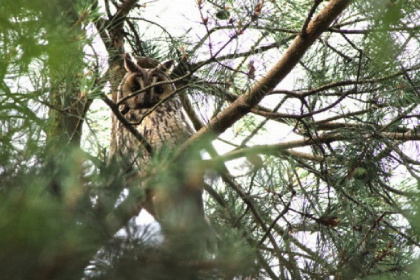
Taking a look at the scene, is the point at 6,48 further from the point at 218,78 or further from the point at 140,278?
the point at 218,78

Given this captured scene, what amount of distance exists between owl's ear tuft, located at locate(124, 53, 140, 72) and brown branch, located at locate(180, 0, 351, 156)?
1.06m

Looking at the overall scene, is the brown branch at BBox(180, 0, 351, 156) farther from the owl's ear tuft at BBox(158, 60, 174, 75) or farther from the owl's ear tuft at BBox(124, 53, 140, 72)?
the owl's ear tuft at BBox(124, 53, 140, 72)

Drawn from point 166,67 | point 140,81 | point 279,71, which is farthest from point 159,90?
point 279,71

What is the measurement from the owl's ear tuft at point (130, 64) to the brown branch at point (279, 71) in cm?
106

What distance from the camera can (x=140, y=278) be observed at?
689 millimetres

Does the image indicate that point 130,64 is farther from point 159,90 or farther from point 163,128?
point 163,128

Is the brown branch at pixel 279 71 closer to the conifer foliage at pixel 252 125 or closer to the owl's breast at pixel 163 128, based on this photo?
the conifer foliage at pixel 252 125

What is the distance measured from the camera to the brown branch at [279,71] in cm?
202

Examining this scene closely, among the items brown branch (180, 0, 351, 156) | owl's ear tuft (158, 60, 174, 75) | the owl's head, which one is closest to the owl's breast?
the owl's head

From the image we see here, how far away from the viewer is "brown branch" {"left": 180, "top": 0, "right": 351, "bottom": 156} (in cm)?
202

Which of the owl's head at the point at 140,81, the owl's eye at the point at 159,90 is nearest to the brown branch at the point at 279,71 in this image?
the owl's head at the point at 140,81

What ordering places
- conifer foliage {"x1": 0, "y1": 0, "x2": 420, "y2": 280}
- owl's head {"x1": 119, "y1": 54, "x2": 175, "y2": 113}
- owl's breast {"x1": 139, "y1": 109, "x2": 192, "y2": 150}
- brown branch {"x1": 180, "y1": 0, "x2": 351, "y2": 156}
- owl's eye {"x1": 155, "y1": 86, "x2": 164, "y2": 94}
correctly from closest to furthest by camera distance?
1. conifer foliage {"x1": 0, "y1": 0, "x2": 420, "y2": 280}
2. brown branch {"x1": 180, "y1": 0, "x2": 351, "y2": 156}
3. owl's breast {"x1": 139, "y1": 109, "x2": 192, "y2": 150}
4. owl's head {"x1": 119, "y1": 54, "x2": 175, "y2": 113}
5. owl's eye {"x1": 155, "y1": 86, "x2": 164, "y2": 94}

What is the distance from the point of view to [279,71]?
6.91 ft

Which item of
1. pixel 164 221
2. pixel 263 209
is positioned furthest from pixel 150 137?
pixel 164 221
